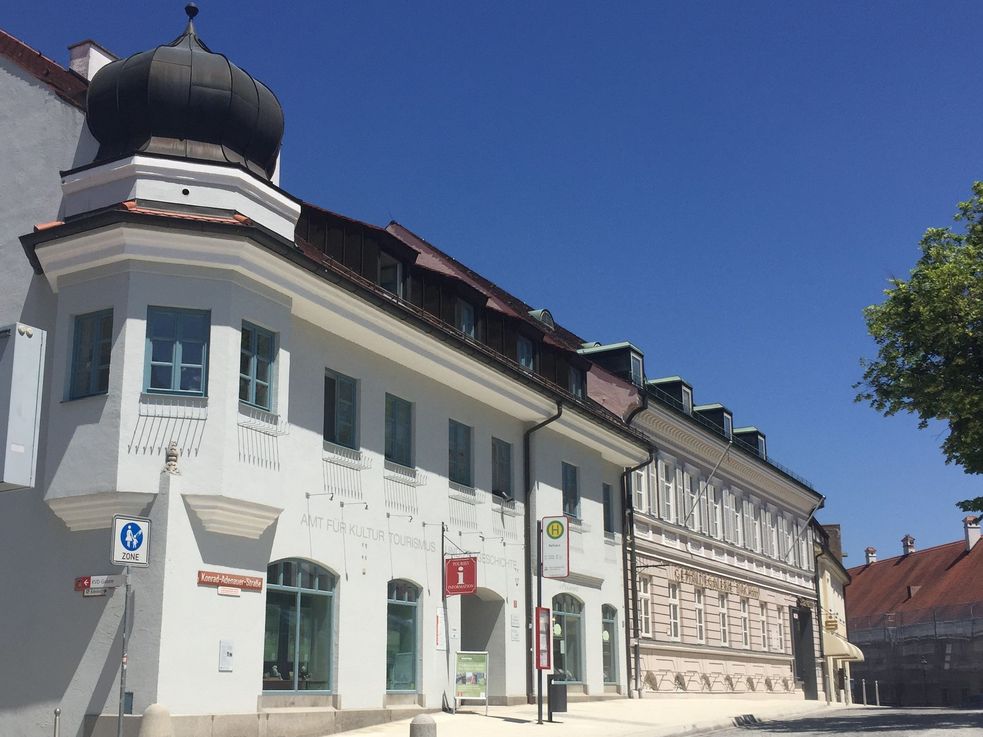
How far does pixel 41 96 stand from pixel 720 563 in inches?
1097

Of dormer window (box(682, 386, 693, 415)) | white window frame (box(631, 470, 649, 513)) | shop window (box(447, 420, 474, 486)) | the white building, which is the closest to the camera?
the white building

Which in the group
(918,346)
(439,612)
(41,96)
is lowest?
(439,612)

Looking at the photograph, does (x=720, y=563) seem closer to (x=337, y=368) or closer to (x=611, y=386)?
(x=611, y=386)

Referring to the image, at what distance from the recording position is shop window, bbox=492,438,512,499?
1037 inches

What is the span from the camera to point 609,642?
30875 millimetres

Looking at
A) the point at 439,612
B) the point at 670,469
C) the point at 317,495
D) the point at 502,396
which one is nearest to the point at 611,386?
the point at 670,469

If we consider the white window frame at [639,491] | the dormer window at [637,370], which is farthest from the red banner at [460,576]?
the dormer window at [637,370]

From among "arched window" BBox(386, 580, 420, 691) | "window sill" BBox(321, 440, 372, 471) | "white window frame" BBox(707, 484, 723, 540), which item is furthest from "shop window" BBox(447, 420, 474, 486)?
"white window frame" BBox(707, 484, 723, 540)

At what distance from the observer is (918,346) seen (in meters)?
27.1

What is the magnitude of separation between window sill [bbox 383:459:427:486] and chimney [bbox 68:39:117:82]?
29.1 feet

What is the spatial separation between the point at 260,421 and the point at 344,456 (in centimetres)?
290

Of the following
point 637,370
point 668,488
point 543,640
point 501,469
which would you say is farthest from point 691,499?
point 543,640

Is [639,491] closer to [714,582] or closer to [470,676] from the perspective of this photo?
[714,582]

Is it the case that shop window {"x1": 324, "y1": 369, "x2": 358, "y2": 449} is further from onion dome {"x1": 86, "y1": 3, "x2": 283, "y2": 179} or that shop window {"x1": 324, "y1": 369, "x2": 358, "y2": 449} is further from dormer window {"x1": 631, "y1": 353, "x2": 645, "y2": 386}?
dormer window {"x1": 631, "y1": 353, "x2": 645, "y2": 386}
